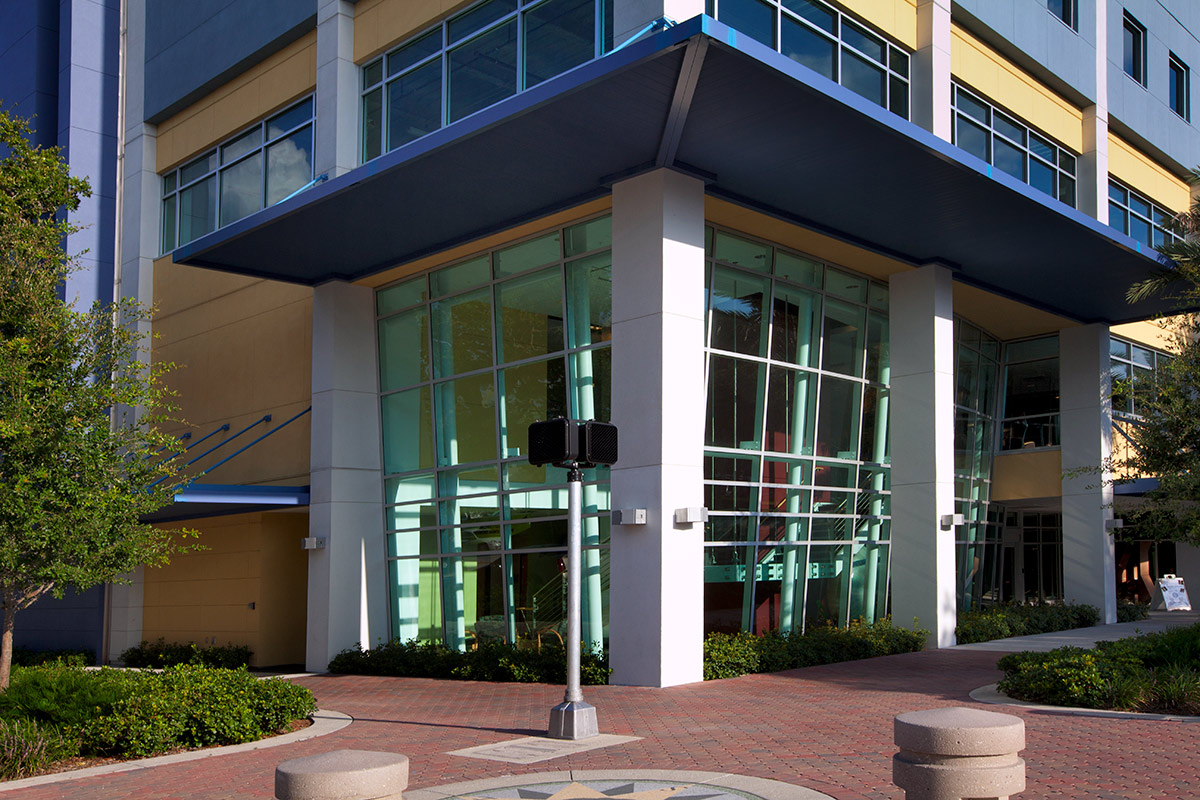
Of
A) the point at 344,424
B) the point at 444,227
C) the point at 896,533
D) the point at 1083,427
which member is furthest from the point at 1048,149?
the point at 344,424

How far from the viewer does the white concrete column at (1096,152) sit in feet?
83.1

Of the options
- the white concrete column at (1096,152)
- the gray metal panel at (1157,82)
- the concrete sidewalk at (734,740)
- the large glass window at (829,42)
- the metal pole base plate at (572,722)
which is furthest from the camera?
the gray metal panel at (1157,82)

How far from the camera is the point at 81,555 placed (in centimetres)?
1330

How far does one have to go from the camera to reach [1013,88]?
23.2 metres

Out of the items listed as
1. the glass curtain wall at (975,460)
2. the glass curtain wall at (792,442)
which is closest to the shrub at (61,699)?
the glass curtain wall at (792,442)

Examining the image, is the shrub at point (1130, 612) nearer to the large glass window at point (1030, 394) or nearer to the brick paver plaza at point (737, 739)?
the large glass window at point (1030, 394)

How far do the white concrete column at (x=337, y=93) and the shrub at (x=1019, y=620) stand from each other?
15024mm

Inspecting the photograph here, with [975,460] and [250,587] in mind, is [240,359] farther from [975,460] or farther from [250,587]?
[975,460]

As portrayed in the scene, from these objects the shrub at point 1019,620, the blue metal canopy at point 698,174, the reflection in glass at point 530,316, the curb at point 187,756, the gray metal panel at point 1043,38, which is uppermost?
the gray metal panel at point 1043,38

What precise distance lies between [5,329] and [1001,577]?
78.5 ft

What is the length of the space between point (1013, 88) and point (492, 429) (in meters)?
13.7

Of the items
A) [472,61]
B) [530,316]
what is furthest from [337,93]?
[530,316]

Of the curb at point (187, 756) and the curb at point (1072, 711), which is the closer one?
the curb at point (187, 756)

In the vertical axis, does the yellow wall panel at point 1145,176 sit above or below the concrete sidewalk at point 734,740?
above
